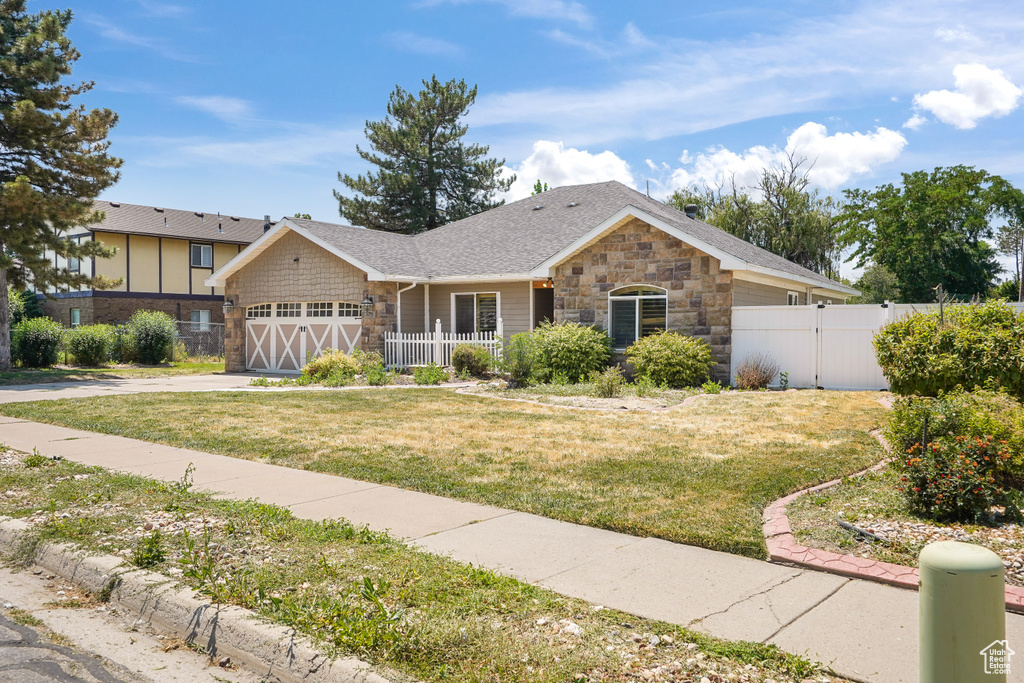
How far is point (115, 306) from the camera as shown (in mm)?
Result: 36438

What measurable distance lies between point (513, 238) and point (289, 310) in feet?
26.2

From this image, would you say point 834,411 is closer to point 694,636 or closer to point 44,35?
point 694,636

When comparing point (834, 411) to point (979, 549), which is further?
point (834, 411)

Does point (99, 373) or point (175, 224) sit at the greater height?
point (175, 224)

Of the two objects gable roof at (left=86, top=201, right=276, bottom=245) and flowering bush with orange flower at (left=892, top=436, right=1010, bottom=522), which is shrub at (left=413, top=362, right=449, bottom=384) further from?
gable roof at (left=86, top=201, right=276, bottom=245)

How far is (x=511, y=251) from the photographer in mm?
23141

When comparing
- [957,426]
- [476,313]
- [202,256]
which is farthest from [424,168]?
[957,426]

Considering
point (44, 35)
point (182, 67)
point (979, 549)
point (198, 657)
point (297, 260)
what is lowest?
point (198, 657)

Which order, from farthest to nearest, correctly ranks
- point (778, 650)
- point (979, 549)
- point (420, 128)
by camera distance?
point (420, 128), point (778, 650), point (979, 549)

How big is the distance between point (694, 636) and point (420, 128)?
129ft

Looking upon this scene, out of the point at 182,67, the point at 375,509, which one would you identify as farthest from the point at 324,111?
the point at 375,509

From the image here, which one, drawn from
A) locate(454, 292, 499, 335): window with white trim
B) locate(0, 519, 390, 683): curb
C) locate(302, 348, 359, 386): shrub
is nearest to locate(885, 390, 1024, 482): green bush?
locate(0, 519, 390, 683): curb

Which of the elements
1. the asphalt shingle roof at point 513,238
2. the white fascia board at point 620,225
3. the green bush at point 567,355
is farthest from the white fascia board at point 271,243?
the green bush at point 567,355

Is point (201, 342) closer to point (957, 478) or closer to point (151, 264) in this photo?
point (151, 264)
